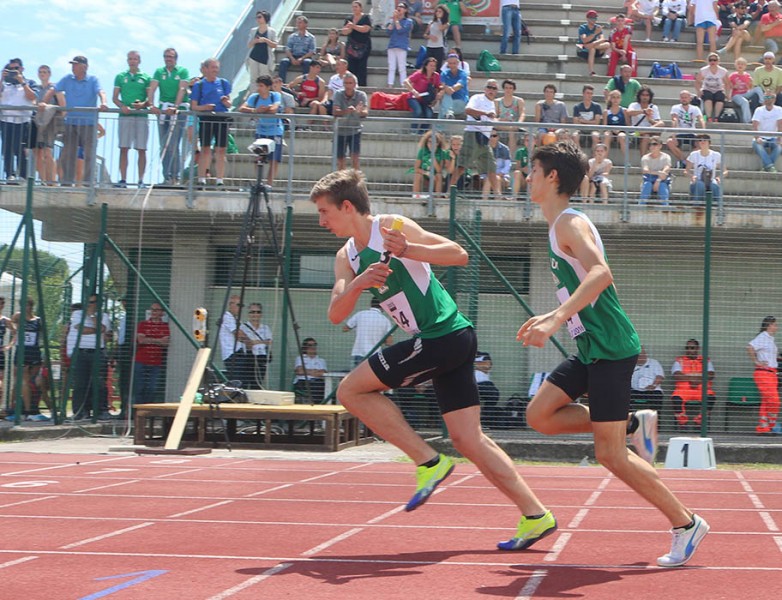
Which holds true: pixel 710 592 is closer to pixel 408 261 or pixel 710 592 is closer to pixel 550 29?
pixel 408 261

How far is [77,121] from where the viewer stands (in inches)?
669

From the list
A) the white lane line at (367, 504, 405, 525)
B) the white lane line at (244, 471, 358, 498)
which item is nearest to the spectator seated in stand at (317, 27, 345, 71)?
the white lane line at (244, 471, 358, 498)

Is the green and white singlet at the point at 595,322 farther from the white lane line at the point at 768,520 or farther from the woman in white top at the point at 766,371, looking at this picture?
the woman in white top at the point at 766,371

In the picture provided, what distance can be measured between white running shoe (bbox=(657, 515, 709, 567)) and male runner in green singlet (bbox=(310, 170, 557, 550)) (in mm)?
653

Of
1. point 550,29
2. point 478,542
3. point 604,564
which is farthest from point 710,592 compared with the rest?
point 550,29

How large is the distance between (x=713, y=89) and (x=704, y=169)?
4306mm

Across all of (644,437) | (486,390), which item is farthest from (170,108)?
(644,437)

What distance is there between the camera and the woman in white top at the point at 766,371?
14.5 m

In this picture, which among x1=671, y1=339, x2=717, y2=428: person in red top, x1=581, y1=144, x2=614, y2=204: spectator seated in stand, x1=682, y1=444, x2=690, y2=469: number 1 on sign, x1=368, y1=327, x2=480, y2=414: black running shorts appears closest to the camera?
x1=368, y1=327, x2=480, y2=414: black running shorts

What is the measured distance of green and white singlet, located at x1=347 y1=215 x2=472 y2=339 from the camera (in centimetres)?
643

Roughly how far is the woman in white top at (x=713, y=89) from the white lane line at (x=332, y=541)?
14.5m

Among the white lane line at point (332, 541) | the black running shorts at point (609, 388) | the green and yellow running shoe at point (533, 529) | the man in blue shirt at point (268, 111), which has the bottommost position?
the white lane line at point (332, 541)

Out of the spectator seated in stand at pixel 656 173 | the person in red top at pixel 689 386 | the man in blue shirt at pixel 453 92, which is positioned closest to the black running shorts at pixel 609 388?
the person in red top at pixel 689 386

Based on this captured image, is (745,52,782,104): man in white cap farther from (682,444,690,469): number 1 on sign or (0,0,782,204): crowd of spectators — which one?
(682,444,690,469): number 1 on sign
